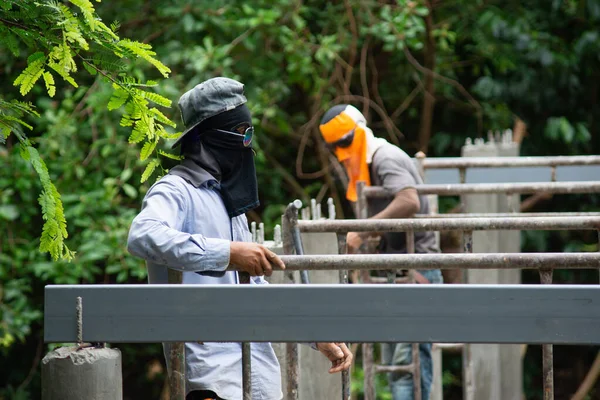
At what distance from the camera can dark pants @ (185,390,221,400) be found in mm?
2744

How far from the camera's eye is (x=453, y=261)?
97.2 inches

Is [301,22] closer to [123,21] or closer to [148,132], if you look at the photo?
[123,21]

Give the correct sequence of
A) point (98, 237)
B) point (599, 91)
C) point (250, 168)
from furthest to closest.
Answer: point (599, 91)
point (98, 237)
point (250, 168)

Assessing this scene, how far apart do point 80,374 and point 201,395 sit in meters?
0.63

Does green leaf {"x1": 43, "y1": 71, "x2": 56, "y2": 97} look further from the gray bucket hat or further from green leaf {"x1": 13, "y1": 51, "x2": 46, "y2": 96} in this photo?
the gray bucket hat

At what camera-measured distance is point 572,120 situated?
1048 cm

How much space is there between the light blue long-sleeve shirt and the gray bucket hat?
21cm

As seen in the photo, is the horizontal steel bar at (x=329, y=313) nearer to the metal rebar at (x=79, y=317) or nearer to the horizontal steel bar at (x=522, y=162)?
the metal rebar at (x=79, y=317)

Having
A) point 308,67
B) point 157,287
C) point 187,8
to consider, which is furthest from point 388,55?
point 157,287

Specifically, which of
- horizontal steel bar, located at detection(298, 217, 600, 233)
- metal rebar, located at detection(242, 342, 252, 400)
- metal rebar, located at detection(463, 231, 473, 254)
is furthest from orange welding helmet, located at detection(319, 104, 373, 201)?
metal rebar, located at detection(242, 342, 252, 400)

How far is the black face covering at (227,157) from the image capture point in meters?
3.00

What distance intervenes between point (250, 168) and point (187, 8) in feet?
17.3

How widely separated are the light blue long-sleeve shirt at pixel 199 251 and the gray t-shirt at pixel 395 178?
2317 mm

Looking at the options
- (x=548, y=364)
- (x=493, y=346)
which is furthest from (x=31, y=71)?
(x=493, y=346)
